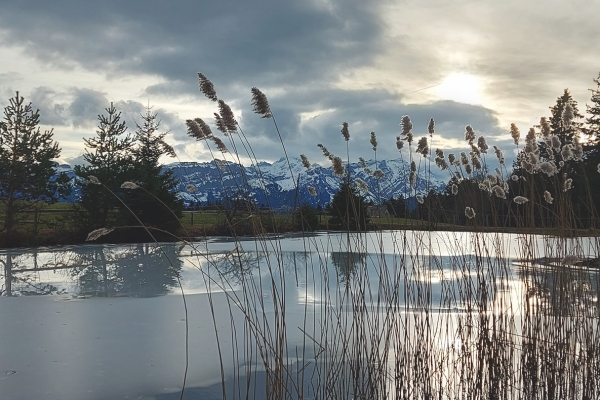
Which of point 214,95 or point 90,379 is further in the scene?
point 90,379

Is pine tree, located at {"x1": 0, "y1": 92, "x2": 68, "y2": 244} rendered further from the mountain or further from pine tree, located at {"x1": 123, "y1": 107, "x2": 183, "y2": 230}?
the mountain

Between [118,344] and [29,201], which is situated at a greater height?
[29,201]

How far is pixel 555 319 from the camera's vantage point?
246 cm

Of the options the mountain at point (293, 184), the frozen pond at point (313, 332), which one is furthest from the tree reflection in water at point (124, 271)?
the mountain at point (293, 184)

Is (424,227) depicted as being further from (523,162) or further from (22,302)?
(22,302)

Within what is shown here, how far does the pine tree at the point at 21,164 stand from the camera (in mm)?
11977

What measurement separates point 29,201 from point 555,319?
40.3 ft

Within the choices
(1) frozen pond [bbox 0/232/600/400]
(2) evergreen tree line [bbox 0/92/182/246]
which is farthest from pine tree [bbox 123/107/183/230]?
(1) frozen pond [bbox 0/232/600/400]

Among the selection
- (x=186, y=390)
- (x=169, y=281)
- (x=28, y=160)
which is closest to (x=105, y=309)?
(x=169, y=281)

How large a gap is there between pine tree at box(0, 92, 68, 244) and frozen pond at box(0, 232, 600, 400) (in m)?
5.66

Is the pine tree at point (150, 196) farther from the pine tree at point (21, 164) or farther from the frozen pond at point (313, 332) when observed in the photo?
the frozen pond at point (313, 332)

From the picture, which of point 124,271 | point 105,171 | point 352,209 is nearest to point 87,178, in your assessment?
point 105,171

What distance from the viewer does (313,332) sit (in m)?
3.66

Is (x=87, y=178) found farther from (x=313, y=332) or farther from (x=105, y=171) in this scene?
(x=313, y=332)
